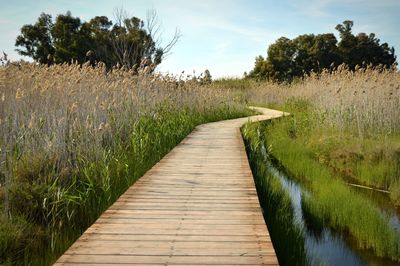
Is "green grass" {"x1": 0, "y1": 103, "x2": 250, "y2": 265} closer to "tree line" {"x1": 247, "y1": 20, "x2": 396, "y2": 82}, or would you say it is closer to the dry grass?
the dry grass

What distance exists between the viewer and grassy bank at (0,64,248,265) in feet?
11.8

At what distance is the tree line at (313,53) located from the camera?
32.2 m

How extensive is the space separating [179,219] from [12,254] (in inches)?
54.9

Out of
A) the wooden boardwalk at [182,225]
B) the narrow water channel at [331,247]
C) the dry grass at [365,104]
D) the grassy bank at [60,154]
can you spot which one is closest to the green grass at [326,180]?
the narrow water channel at [331,247]

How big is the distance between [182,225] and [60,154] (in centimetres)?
195

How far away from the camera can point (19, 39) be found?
25.7 m

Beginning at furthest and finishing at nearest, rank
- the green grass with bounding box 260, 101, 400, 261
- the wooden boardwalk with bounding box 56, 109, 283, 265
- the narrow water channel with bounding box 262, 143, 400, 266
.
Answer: the green grass with bounding box 260, 101, 400, 261 < the narrow water channel with bounding box 262, 143, 400, 266 < the wooden boardwalk with bounding box 56, 109, 283, 265

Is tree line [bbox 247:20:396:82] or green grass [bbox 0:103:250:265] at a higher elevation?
tree line [bbox 247:20:396:82]

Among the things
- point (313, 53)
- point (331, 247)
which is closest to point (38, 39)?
point (313, 53)

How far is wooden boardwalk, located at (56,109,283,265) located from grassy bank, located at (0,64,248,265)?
0.53m

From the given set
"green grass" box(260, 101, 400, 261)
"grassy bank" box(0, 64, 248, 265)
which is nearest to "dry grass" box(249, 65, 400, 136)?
"green grass" box(260, 101, 400, 261)

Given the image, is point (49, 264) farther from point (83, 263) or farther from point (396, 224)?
point (396, 224)

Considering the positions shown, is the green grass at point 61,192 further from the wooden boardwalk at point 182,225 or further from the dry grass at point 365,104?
the dry grass at point 365,104

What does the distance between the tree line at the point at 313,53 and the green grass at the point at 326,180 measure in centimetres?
2089
